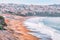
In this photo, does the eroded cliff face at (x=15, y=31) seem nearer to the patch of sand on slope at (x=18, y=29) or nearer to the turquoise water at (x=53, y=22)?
the patch of sand on slope at (x=18, y=29)

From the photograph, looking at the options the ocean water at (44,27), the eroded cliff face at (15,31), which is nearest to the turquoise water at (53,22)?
the ocean water at (44,27)

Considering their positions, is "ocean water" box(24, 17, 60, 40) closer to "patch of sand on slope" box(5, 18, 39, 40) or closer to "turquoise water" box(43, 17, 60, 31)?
"turquoise water" box(43, 17, 60, 31)

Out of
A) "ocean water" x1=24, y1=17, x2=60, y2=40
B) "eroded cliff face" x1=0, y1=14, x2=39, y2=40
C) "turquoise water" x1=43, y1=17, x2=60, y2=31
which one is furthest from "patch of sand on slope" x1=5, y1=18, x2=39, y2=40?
"turquoise water" x1=43, y1=17, x2=60, y2=31

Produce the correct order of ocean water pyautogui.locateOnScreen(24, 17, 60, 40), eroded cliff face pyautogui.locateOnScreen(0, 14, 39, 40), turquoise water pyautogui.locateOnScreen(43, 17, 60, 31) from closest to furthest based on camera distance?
eroded cliff face pyautogui.locateOnScreen(0, 14, 39, 40) < ocean water pyautogui.locateOnScreen(24, 17, 60, 40) < turquoise water pyautogui.locateOnScreen(43, 17, 60, 31)

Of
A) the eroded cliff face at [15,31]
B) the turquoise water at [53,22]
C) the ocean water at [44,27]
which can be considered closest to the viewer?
the eroded cliff face at [15,31]

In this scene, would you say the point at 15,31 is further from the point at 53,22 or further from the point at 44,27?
the point at 53,22

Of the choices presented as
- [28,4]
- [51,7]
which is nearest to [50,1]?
[51,7]

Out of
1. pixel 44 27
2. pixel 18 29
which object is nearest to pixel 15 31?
pixel 18 29

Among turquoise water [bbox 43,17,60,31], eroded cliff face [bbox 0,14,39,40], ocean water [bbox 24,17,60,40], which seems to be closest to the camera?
eroded cliff face [bbox 0,14,39,40]

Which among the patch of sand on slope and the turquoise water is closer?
the patch of sand on slope
